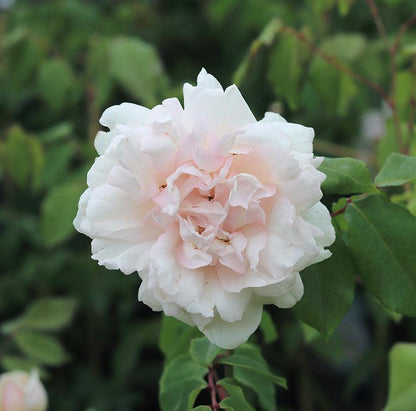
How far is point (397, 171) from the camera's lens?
697 millimetres

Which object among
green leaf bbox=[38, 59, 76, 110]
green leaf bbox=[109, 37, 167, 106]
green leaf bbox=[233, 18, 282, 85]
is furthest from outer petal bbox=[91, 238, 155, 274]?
green leaf bbox=[38, 59, 76, 110]

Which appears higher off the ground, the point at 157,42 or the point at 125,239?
the point at 125,239

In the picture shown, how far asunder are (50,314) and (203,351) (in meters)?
0.91

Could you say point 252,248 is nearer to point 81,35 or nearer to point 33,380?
point 33,380

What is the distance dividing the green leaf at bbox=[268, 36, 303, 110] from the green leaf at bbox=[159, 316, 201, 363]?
423 millimetres

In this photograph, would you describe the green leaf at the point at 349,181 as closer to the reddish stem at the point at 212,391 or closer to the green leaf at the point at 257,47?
the reddish stem at the point at 212,391

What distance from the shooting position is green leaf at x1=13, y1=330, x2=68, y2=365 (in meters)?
1.46

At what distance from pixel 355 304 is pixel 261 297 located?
1.63 m

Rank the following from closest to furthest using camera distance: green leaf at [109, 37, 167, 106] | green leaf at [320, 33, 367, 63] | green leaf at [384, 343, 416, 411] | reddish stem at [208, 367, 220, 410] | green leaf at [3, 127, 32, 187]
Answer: reddish stem at [208, 367, 220, 410], green leaf at [384, 343, 416, 411], green leaf at [3, 127, 32, 187], green leaf at [320, 33, 367, 63], green leaf at [109, 37, 167, 106]

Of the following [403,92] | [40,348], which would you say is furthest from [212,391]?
[40,348]

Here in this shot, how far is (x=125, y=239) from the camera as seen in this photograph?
1.96ft

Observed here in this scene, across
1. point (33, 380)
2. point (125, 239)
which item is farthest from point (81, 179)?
point (125, 239)

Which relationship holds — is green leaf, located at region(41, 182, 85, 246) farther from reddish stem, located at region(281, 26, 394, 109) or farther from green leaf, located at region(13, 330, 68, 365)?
reddish stem, located at region(281, 26, 394, 109)

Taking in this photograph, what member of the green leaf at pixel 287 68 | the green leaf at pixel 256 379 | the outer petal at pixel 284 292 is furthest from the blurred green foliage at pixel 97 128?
the outer petal at pixel 284 292
